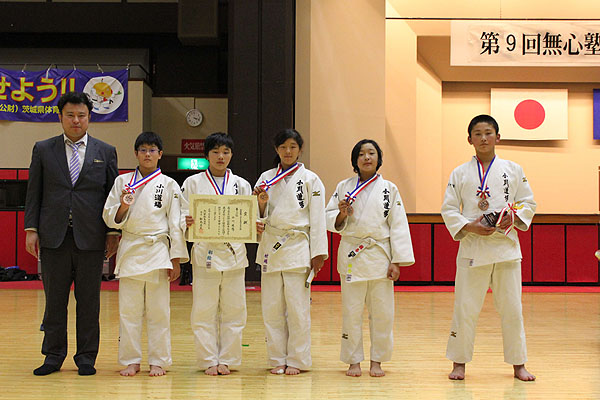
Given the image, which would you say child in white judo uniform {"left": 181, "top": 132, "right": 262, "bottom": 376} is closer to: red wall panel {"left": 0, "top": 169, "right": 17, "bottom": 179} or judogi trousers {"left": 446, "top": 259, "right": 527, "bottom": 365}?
judogi trousers {"left": 446, "top": 259, "right": 527, "bottom": 365}

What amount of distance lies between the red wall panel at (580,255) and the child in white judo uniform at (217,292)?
25.6 ft

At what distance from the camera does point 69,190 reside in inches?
170

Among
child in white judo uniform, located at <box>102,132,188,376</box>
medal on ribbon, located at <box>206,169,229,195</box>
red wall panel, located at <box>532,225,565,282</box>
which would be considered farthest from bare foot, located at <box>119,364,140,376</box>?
red wall panel, located at <box>532,225,565,282</box>

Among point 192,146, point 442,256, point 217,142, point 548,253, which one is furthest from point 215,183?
point 192,146

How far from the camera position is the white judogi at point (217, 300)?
4.36 meters

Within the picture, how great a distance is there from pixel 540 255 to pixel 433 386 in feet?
23.2

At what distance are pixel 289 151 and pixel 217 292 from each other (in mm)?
1187

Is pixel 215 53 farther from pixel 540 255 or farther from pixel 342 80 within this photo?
pixel 540 255

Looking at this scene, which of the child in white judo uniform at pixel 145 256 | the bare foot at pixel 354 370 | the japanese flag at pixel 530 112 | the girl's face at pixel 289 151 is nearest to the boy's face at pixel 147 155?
the child in white judo uniform at pixel 145 256

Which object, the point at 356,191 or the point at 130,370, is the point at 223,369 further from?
the point at 356,191

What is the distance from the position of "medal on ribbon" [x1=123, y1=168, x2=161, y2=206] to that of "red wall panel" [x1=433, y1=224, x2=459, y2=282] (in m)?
6.81

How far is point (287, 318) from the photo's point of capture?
4.50 m

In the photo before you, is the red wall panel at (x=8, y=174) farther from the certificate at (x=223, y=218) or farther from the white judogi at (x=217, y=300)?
the certificate at (x=223, y=218)

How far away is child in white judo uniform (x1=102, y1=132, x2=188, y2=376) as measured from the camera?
13.9ft
